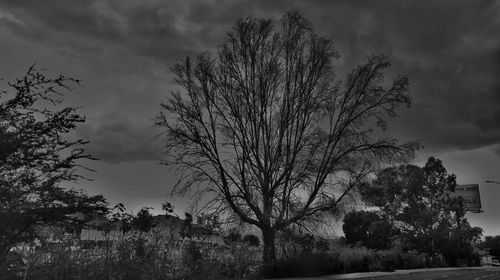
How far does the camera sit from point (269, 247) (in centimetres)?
2741

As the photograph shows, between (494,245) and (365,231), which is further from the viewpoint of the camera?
(494,245)

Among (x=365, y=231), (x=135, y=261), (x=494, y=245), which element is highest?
(x=365, y=231)

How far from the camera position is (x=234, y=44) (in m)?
31.5

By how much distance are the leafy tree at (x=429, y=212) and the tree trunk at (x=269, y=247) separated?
1512 inches

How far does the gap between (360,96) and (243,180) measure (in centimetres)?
957

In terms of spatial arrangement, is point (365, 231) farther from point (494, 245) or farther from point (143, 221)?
point (143, 221)

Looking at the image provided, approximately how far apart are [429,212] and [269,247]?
44.4 meters

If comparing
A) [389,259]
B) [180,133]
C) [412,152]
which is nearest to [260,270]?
[180,133]

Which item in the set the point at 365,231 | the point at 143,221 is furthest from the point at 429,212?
the point at 143,221

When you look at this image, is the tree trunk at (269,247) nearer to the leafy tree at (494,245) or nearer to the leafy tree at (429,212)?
the leafy tree at (429,212)

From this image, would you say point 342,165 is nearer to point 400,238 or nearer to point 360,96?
point 360,96

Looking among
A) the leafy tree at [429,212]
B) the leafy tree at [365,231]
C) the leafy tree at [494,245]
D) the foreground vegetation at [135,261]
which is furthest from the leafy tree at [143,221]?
the leafy tree at [494,245]

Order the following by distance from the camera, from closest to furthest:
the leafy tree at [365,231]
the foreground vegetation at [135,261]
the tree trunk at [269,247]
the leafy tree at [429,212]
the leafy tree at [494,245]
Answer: the foreground vegetation at [135,261]
the tree trunk at [269,247]
the leafy tree at [429,212]
the leafy tree at [365,231]
the leafy tree at [494,245]

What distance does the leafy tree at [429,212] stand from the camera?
216 ft
